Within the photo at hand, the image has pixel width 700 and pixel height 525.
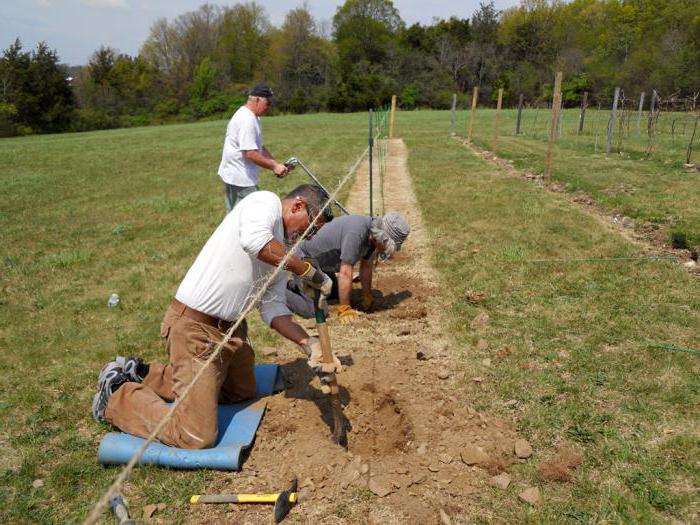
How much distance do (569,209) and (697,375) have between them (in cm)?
565

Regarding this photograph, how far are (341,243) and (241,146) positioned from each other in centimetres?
156

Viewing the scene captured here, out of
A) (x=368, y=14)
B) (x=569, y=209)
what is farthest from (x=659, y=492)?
(x=368, y=14)

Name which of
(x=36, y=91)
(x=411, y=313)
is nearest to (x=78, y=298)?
(x=411, y=313)

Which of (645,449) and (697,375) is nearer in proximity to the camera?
(645,449)

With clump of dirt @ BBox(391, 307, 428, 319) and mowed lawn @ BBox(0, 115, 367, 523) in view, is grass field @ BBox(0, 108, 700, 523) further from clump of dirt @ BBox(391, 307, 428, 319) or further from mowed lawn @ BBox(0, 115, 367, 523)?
clump of dirt @ BBox(391, 307, 428, 319)

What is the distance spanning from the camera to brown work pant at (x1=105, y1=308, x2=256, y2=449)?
3.41m

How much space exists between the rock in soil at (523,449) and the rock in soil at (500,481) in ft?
0.74

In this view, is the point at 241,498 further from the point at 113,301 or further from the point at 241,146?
the point at 113,301

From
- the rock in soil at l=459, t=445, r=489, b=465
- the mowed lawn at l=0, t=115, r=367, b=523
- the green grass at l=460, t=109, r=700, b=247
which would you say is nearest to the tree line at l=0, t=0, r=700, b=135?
the green grass at l=460, t=109, r=700, b=247

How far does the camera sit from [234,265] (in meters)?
3.35

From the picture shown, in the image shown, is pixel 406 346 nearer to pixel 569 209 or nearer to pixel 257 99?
pixel 257 99

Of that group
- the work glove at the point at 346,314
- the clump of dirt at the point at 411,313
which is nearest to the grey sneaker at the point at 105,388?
the work glove at the point at 346,314

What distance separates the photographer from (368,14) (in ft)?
253

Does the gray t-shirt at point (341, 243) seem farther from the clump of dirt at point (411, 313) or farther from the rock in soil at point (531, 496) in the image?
the rock in soil at point (531, 496)
